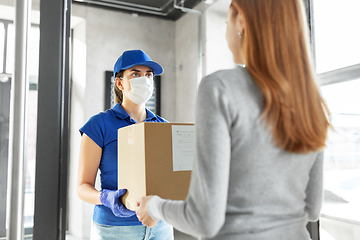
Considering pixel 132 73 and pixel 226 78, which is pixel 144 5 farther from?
pixel 226 78

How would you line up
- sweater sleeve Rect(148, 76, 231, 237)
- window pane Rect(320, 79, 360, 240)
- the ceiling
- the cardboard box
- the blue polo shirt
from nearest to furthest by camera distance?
sweater sleeve Rect(148, 76, 231, 237)
the cardboard box
the blue polo shirt
window pane Rect(320, 79, 360, 240)
the ceiling

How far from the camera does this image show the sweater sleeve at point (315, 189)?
744mm

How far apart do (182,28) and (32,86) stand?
252 cm

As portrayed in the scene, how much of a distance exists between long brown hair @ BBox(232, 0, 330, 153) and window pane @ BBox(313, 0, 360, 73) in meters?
1.25

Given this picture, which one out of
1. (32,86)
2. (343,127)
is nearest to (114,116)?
(32,86)

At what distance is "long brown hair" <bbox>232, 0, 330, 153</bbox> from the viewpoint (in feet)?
1.99

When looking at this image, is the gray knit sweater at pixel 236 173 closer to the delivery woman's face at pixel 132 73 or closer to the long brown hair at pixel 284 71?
the long brown hair at pixel 284 71

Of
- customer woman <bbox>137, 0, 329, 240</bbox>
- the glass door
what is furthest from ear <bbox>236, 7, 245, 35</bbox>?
the glass door

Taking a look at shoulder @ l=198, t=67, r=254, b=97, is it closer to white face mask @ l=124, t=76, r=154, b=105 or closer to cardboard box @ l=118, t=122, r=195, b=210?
cardboard box @ l=118, t=122, r=195, b=210

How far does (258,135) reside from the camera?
60 cm

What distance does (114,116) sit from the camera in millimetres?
1381

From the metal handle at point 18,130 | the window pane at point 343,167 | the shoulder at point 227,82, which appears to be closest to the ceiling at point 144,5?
the window pane at point 343,167

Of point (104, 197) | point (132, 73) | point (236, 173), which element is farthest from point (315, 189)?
point (132, 73)

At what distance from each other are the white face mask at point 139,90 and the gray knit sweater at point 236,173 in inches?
32.3
